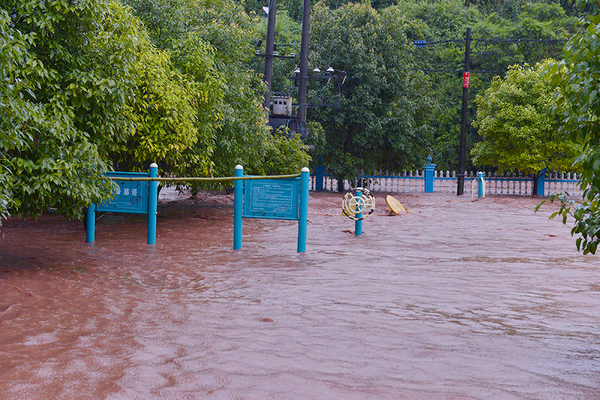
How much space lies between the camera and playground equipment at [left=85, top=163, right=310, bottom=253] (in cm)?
1105

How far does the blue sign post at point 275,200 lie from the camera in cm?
1106

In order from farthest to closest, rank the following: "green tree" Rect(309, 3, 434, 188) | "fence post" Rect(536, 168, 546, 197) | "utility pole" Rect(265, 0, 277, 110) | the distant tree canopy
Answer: "fence post" Rect(536, 168, 546, 197), "green tree" Rect(309, 3, 434, 188), "utility pole" Rect(265, 0, 277, 110), the distant tree canopy

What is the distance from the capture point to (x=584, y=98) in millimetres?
4332

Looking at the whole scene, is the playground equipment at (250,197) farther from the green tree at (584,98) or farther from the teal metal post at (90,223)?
the green tree at (584,98)

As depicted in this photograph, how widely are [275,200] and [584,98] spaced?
286 inches

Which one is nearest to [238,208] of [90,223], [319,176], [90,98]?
[90,223]

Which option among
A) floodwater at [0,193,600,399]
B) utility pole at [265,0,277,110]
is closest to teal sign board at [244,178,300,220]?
floodwater at [0,193,600,399]

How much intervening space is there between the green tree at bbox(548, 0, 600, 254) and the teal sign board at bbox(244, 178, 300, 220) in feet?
21.3

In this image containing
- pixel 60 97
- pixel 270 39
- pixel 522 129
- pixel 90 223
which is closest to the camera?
pixel 60 97

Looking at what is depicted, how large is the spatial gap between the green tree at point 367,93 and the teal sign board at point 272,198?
18756 millimetres

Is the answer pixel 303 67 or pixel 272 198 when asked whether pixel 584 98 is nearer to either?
pixel 272 198

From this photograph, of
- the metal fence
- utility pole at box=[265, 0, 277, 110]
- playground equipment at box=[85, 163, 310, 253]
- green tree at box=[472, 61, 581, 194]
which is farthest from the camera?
the metal fence

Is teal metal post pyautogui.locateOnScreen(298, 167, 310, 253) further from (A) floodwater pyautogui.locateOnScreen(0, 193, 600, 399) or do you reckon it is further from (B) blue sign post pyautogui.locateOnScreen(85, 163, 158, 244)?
(B) blue sign post pyautogui.locateOnScreen(85, 163, 158, 244)

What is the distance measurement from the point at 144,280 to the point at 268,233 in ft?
20.0
